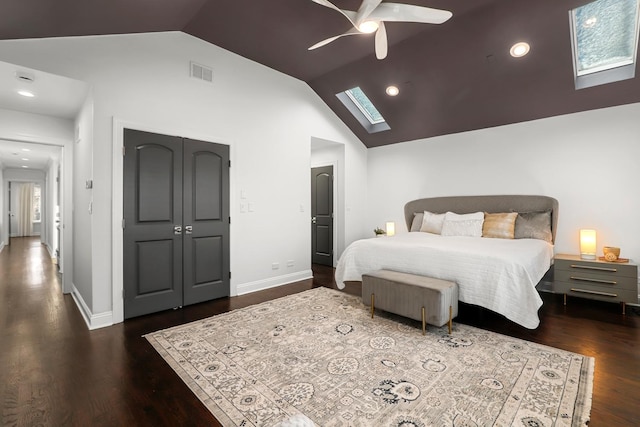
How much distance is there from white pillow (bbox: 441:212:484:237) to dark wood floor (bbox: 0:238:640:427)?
3.91 feet

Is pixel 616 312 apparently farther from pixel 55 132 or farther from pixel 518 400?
pixel 55 132

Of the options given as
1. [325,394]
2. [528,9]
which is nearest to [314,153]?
[528,9]

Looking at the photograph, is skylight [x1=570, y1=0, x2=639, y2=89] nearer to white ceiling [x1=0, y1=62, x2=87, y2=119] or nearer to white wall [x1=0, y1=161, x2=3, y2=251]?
white ceiling [x1=0, y1=62, x2=87, y2=119]

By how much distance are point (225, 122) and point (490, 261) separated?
3.46m

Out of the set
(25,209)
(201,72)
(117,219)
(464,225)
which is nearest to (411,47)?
(464,225)

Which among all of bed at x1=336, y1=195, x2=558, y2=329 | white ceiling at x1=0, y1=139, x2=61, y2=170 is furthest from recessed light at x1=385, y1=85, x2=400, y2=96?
white ceiling at x1=0, y1=139, x2=61, y2=170

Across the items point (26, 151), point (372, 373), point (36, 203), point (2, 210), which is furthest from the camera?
point (36, 203)

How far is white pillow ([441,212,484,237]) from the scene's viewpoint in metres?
4.28

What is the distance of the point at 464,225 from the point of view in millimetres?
4379

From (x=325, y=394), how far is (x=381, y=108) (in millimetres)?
4478

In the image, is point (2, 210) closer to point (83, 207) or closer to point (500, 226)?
point (83, 207)

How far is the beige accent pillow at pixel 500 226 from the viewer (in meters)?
4.07

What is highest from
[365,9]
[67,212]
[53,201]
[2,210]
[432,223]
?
[365,9]

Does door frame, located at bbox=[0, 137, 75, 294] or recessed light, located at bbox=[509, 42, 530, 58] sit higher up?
recessed light, located at bbox=[509, 42, 530, 58]
